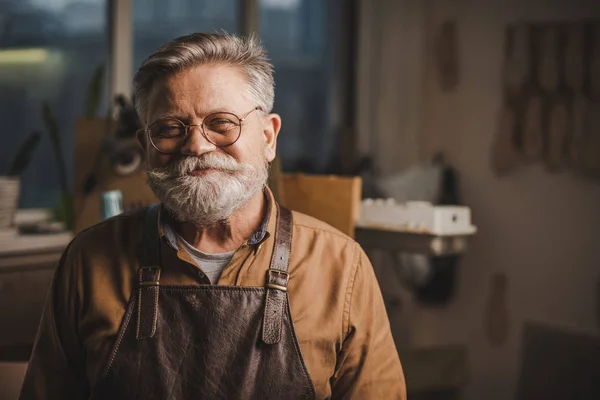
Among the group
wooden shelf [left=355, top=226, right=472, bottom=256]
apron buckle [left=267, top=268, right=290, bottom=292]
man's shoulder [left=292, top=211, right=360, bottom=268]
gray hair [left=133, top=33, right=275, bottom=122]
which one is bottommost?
wooden shelf [left=355, top=226, right=472, bottom=256]

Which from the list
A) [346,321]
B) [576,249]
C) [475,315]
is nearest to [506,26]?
[576,249]

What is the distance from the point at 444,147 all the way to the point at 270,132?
91.4 inches

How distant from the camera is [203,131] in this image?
179 cm

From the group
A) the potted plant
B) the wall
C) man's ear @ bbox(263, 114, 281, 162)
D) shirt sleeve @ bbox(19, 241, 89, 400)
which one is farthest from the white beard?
the wall

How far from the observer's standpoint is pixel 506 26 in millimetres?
3799

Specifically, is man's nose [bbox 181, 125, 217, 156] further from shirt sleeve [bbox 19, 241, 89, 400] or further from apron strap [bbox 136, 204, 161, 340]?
shirt sleeve [bbox 19, 241, 89, 400]

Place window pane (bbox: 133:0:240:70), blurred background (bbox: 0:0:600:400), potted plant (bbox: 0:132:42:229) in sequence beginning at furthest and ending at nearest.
Answer: window pane (bbox: 133:0:240:70)
blurred background (bbox: 0:0:600:400)
potted plant (bbox: 0:132:42:229)

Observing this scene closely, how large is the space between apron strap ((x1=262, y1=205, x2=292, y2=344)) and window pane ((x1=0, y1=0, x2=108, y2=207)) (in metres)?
2.09

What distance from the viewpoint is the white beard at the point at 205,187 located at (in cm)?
179

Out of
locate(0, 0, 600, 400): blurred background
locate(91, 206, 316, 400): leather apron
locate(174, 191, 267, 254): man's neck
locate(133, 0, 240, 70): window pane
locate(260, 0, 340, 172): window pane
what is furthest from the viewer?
locate(260, 0, 340, 172): window pane

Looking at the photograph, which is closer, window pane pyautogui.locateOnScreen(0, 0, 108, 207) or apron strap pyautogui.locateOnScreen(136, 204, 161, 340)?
apron strap pyautogui.locateOnScreen(136, 204, 161, 340)

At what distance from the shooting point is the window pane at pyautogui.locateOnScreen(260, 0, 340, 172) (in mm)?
4418

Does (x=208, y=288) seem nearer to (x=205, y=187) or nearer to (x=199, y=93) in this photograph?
(x=205, y=187)

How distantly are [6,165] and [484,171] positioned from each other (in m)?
2.27
